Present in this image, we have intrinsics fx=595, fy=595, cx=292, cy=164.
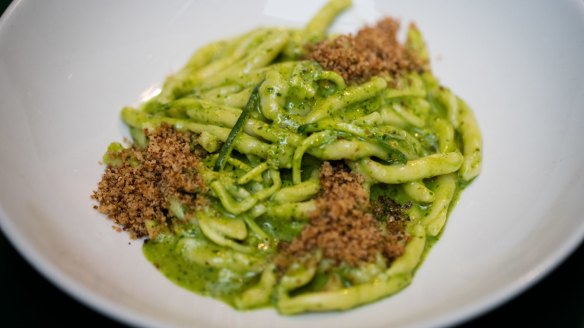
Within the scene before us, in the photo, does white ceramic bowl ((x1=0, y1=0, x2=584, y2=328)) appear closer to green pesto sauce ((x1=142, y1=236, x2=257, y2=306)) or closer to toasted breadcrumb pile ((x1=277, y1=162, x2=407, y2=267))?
green pesto sauce ((x1=142, y1=236, x2=257, y2=306))

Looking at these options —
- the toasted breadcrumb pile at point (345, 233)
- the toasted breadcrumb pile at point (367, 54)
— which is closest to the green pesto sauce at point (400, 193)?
the toasted breadcrumb pile at point (345, 233)

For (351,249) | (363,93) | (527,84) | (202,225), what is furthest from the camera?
(527,84)

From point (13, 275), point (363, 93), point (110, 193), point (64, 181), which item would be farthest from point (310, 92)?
point (13, 275)

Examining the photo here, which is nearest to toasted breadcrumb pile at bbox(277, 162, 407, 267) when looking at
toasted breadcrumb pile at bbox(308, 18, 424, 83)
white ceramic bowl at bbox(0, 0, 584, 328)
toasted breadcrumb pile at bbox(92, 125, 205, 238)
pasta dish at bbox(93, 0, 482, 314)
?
pasta dish at bbox(93, 0, 482, 314)

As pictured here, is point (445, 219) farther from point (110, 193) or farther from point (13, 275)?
point (13, 275)

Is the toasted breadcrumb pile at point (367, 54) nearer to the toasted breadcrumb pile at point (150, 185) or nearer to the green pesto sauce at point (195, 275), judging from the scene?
the toasted breadcrumb pile at point (150, 185)
